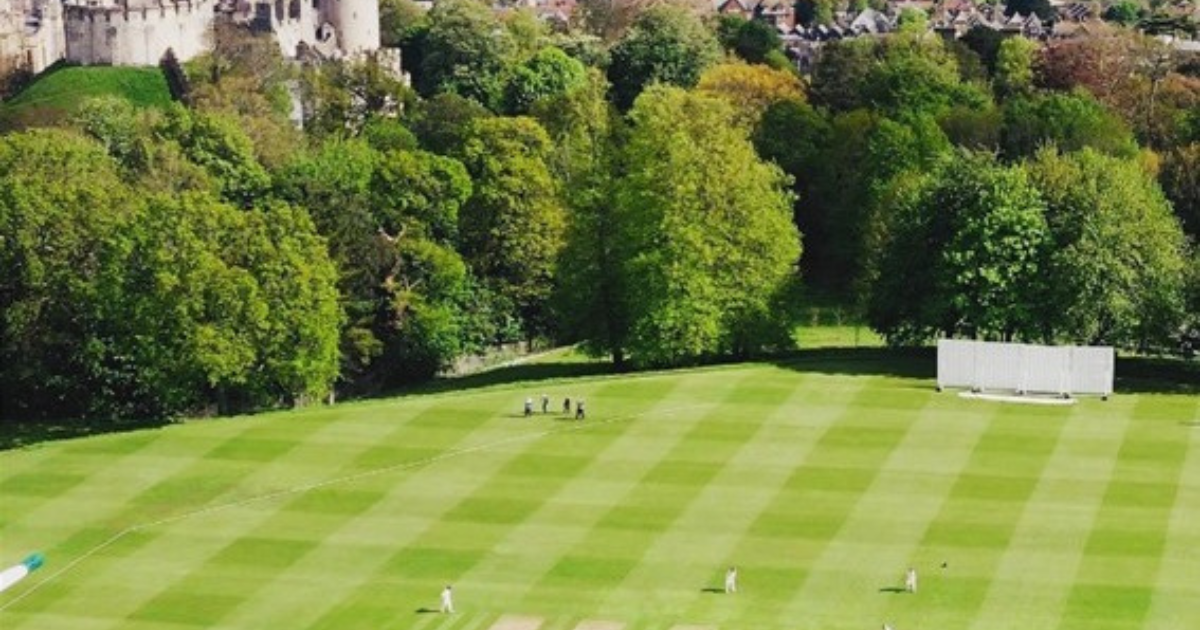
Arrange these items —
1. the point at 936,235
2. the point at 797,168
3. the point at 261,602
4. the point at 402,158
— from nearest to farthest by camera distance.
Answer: the point at 261,602
the point at 936,235
the point at 402,158
the point at 797,168

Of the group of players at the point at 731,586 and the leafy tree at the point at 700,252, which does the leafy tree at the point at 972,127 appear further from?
the group of players at the point at 731,586

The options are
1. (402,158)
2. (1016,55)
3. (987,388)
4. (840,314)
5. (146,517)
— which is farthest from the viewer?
(1016,55)

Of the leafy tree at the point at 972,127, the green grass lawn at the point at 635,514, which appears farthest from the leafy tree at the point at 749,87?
the green grass lawn at the point at 635,514

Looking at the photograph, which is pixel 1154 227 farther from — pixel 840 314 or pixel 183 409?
pixel 183 409

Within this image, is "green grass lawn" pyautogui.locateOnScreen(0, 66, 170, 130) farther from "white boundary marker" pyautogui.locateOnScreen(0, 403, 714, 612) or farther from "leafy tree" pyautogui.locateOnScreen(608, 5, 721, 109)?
"white boundary marker" pyautogui.locateOnScreen(0, 403, 714, 612)

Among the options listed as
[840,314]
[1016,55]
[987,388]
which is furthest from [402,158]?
[1016,55]

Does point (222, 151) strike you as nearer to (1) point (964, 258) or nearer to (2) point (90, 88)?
(1) point (964, 258)
